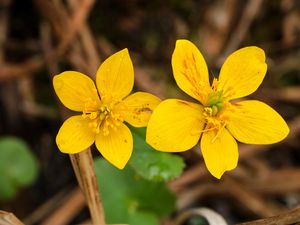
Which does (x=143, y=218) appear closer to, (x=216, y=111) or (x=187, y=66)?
(x=216, y=111)

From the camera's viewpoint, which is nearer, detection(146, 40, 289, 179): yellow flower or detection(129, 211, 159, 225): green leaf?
detection(146, 40, 289, 179): yellow flower

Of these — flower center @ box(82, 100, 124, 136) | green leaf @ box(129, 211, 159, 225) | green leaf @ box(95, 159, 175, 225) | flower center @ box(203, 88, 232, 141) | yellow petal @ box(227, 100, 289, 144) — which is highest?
flower center @ box(82, 100, 124, 136)

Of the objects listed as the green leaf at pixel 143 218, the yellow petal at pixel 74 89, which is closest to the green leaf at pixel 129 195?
the green leaf at pixel 143 218

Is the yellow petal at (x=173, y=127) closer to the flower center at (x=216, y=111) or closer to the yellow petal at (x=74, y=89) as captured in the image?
the flower center at (x=216, y=111)

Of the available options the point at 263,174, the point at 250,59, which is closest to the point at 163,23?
the point at 263,174

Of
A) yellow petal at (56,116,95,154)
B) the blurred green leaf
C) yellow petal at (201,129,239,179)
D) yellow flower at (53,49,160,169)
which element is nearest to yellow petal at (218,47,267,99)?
yellow petal at (201,129,239,179)

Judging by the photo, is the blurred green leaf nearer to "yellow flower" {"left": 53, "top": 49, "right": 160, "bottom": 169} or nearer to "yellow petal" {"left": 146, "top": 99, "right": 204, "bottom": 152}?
"yellow flower" {"left": 53, "top": 49, "right": 160, "bottom": 169}

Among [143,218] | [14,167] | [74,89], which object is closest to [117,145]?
[74,89]
